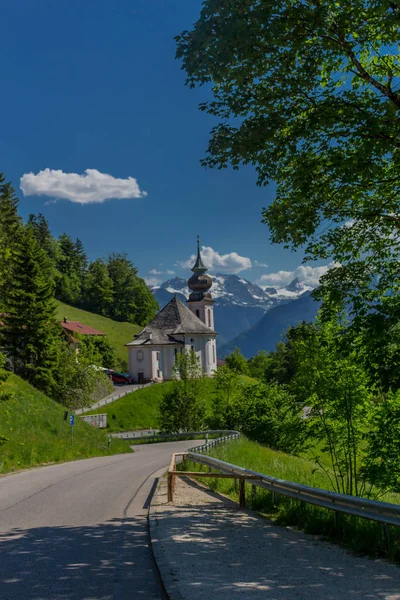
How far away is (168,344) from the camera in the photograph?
274ft

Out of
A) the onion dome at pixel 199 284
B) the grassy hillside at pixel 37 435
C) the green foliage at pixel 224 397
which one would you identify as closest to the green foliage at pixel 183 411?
the green foliage at pixel 224 397

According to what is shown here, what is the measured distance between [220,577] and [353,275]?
22.3 ft

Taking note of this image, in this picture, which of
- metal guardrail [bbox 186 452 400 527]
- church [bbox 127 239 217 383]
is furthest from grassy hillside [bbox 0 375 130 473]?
church [bbox 127 239 217 383]

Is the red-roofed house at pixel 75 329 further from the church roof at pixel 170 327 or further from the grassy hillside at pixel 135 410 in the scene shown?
the grassy hillside at pixel 135 410

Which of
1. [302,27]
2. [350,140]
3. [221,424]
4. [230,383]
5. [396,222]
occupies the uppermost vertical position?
[302,27]

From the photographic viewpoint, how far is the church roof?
83.4 metres

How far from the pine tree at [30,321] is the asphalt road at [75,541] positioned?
3175cm

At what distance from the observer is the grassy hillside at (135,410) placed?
61469 mm

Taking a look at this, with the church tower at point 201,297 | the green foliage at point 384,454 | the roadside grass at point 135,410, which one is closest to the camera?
the green foliage at point 384,454

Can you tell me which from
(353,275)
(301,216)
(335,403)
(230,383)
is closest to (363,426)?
(335,403)

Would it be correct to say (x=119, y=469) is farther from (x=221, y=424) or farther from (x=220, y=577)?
(x=221, y=424)

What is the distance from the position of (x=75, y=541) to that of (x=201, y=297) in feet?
305

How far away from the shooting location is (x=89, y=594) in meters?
6.32

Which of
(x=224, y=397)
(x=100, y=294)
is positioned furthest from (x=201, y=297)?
(x=224, y=397)
